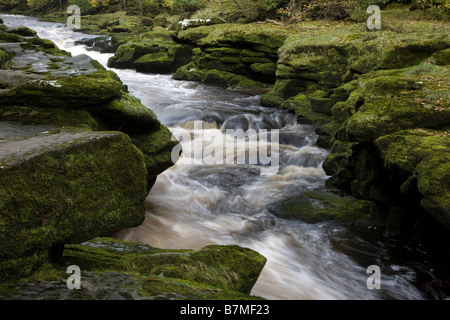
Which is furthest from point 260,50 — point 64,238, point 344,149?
point 64,238

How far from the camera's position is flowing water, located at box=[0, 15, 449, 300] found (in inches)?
235

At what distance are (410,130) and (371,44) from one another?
283 inches

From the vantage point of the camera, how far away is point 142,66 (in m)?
23.4

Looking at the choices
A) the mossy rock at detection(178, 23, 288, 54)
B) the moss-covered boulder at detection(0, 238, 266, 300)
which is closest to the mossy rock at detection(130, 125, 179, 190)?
the moss-covered boulder at detection(0, 238, 266, 300)

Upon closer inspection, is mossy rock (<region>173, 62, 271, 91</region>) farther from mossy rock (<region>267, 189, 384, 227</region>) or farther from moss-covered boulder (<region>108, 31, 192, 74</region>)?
mossy rock (<region>267, 189, 384, 227</region>)

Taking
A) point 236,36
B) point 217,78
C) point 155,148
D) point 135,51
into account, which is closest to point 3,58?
point 155,148

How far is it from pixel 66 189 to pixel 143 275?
1.01m

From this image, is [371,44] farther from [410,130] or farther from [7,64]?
[7,64]

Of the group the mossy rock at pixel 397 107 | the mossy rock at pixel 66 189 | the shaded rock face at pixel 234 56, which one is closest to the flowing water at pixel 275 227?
the mossy rock at pixel 397 107

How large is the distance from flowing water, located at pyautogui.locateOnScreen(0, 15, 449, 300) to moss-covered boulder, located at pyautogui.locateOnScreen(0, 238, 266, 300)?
1.63 m

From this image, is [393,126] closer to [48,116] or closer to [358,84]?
[358,84]

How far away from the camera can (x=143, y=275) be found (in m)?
3.26

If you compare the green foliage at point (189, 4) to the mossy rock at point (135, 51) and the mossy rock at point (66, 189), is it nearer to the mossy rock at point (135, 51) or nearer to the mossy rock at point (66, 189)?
the mossy rock at point (135, 51)

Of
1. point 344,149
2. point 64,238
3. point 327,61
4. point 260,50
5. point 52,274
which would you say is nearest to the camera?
point 52,274
